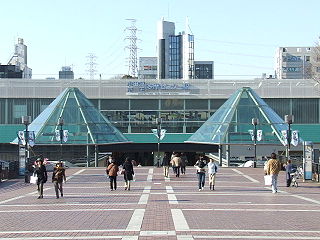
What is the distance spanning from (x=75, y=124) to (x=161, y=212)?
35.0 metres

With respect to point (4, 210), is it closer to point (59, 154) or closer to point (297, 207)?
point (297, 207)

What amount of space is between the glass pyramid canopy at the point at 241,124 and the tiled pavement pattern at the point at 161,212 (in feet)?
63.8

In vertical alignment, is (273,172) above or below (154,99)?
below

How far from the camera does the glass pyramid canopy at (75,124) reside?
50344 millimetres

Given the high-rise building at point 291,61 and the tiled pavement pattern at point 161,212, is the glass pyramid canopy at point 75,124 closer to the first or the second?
the tiled pavement pattern at point 161,212

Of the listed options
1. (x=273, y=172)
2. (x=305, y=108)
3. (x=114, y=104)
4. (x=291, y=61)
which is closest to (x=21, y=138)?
(x=273, y=172)

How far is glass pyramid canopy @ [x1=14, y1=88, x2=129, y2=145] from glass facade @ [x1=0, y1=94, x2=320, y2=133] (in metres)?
14.8

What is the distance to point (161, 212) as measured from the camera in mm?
17906

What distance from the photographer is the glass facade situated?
7075cm

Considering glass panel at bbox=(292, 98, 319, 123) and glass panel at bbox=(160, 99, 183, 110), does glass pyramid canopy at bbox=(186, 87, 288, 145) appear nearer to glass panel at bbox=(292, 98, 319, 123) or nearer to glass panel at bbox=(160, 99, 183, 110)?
glass panel at bbox=(160, 99, 183, 110)

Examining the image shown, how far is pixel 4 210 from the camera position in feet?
62.5

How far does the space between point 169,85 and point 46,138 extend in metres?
23.3

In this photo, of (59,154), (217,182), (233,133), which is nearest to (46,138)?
(59,154)

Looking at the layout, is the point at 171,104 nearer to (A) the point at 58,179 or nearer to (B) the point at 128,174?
(B) the point at 128,174
